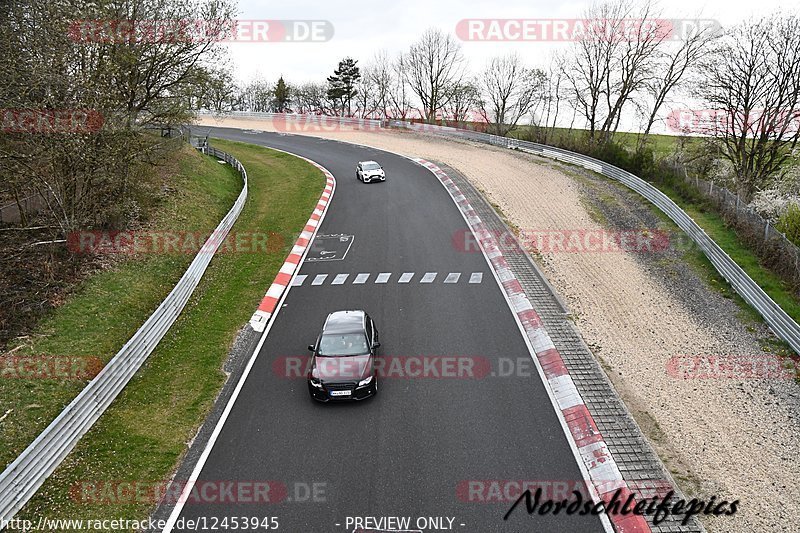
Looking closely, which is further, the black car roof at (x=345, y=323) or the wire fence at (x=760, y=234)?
the wire fence at (x=760, y=234)

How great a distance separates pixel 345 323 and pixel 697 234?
1708cm

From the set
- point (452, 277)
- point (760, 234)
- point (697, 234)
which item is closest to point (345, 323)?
point (452, 277)

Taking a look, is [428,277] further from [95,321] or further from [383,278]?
[95,321]

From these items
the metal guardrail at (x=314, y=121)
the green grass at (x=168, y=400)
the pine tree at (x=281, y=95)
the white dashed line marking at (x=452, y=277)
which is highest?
the pine tree at (x=281, y=95)

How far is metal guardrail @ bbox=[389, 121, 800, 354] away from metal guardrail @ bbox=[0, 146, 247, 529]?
61.1 feet

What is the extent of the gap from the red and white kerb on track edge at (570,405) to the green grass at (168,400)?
27.8ft

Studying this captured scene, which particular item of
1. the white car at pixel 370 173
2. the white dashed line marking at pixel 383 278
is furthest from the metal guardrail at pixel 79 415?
the white car at pixel 370 173

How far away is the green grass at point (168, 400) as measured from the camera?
10039 millimetres

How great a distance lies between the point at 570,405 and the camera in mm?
12375

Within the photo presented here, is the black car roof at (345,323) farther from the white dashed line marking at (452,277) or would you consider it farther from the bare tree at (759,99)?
the bare tree at (759,99)

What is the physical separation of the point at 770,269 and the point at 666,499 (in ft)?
45.9

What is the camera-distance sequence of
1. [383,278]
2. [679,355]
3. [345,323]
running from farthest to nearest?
[383,278], [679,355], [345,323]

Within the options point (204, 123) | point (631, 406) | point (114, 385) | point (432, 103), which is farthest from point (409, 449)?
point (432, 103)

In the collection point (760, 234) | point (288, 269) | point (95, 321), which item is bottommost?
point (95, 321)
